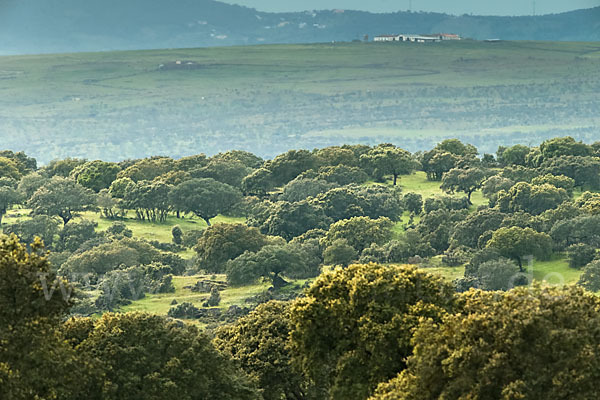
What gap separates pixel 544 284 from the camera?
100 feet

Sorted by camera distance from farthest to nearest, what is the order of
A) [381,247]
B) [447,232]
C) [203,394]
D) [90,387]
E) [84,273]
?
[447,232]
[381,247]
[84,273]
[203,394]
[90,387]

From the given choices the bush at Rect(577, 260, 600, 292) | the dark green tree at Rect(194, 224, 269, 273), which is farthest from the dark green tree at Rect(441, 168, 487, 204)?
the bush at Rect(577, 260, 600, 292)

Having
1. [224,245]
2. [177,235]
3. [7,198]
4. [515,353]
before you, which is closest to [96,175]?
[7,198]

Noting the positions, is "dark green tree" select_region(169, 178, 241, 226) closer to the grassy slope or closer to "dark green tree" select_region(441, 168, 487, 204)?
the grassy slope

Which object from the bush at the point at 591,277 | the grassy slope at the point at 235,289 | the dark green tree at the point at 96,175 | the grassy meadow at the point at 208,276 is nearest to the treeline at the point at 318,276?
the bush at the point at 591,277

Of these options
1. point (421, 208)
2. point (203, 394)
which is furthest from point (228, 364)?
point (421, 208)

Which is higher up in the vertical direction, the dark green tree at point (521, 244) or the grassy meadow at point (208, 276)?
the dark green tree at point (521, 244)

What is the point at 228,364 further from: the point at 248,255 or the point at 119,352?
the point at 248,255

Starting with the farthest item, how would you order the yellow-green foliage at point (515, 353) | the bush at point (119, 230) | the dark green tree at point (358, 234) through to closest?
the bush at point (119, 230) < the dark green tree at point (358, 234) < the yellow-green foliage at point (515, 353)

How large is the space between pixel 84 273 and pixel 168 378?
2640 inches

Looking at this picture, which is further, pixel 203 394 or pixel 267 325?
pixel 267 325

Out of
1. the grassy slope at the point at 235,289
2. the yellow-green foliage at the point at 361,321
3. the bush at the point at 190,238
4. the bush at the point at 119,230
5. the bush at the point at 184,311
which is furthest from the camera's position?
the bush at the point at 119,230

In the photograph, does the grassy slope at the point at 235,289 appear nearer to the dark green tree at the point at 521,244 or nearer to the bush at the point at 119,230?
the dark green tree at the point at 521,244

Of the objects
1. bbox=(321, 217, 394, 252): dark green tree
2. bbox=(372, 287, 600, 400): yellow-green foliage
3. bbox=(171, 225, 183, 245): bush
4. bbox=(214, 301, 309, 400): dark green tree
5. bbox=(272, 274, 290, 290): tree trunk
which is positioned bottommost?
bbox=(171, 225, 183, 245): bush
